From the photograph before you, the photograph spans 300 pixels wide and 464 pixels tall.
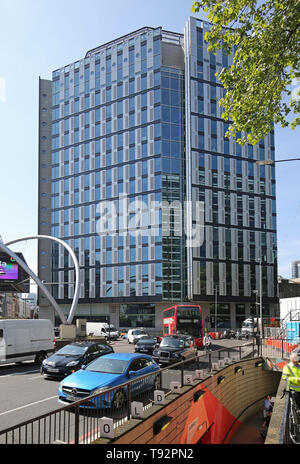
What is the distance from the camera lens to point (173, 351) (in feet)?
63.7

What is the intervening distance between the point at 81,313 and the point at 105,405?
66.6m

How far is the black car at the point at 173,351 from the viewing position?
63.1 ft

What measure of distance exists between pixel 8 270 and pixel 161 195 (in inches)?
1028

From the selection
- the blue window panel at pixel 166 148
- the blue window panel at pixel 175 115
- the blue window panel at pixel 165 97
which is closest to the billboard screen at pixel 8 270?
the blue window panel at pixel 166 148

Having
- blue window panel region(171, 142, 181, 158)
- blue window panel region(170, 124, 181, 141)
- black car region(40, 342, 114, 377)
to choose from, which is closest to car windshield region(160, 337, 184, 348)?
black car region(40, 342, 114, 377)

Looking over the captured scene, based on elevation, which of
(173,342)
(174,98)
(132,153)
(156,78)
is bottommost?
(173,342)

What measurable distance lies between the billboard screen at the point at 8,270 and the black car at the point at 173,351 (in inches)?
1427

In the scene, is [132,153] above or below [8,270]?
above

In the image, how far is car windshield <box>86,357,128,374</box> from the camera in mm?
11406

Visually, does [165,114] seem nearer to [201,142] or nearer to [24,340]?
[201,142]

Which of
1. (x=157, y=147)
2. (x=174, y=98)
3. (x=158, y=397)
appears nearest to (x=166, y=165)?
(x=157, y=147)

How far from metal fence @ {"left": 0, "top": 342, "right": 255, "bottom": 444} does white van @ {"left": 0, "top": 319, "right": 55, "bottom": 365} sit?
10274mm

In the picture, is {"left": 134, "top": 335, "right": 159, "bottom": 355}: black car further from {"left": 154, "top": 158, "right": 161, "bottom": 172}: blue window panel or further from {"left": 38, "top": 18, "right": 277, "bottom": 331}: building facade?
{"left": 154, "top": 158, "right": 161, "bottom": 172}: blue window panel

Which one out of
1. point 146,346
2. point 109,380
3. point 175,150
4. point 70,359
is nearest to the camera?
point 109,380
